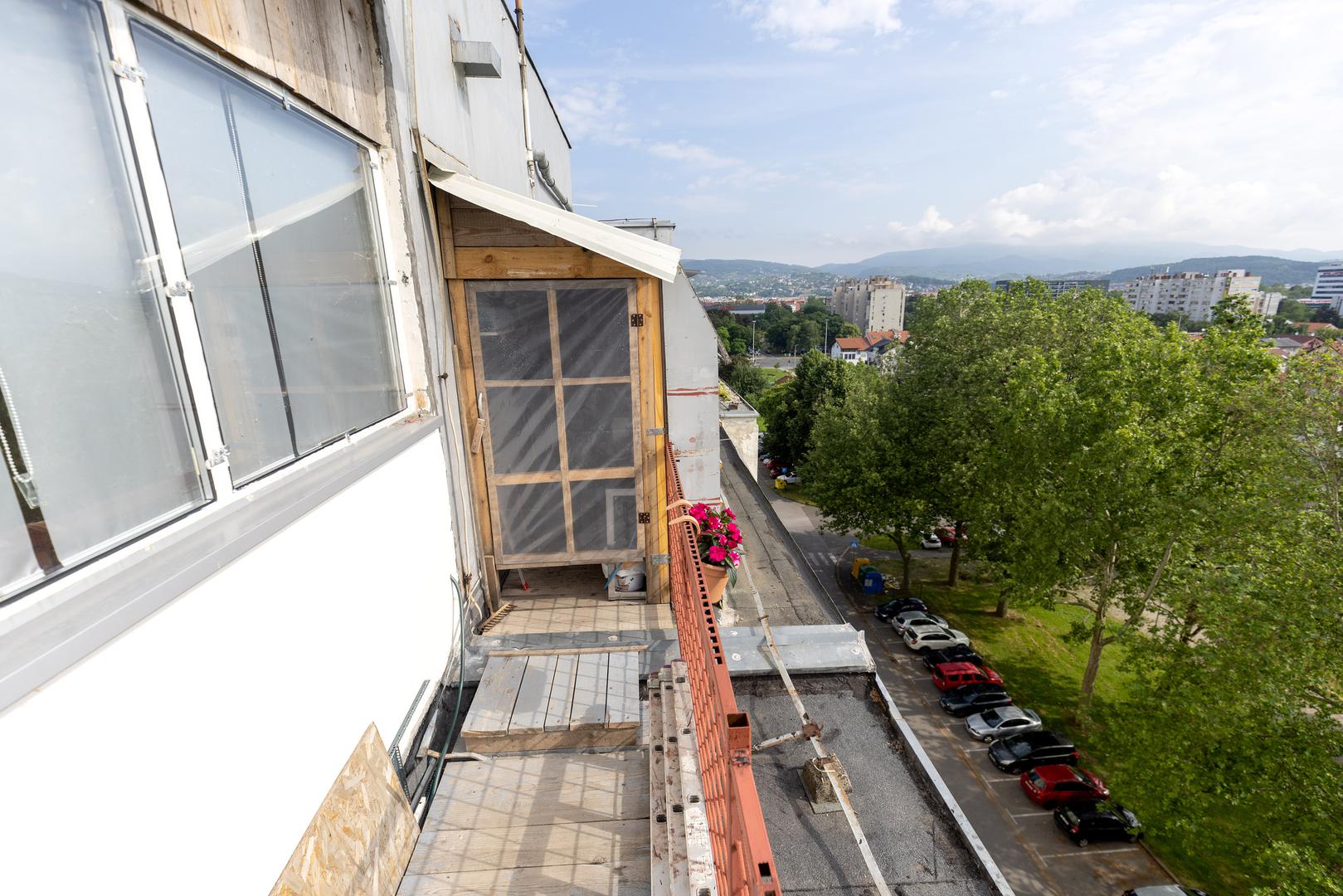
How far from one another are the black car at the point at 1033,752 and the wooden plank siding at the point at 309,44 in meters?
18.5

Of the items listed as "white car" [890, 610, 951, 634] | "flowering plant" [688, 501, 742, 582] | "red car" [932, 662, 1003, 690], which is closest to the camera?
"flowering plant" [688, 501, 742, 582]

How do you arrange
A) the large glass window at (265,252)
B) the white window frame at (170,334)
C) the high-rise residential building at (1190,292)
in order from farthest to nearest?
the high-rise residential building at (1190,292)
the large glass window at (265,252)
the white window frame at (170,334)

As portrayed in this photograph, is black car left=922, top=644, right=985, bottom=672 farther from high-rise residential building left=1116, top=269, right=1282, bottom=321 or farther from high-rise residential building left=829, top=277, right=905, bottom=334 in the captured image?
high-rise residential building left=1116, top=269, right=1282, bottom=321

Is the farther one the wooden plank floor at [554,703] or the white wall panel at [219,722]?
the wooden plank floor at [554,703]

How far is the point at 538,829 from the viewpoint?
320cm

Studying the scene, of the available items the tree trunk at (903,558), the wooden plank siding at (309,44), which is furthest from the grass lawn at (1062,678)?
the wooden plank siding at (309,44)

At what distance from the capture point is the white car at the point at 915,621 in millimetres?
20250

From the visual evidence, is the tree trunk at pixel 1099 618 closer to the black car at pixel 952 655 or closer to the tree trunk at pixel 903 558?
the black car at pixel 952 655

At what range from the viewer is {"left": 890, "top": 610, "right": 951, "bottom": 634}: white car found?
2025cm

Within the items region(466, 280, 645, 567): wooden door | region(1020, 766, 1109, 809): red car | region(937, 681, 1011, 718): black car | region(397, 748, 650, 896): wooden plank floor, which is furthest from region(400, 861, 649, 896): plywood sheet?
region(937, 681, 1011, 718): black car

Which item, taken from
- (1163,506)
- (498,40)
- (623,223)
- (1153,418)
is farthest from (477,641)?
(1153,418)

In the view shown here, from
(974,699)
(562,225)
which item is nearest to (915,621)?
(974,699)

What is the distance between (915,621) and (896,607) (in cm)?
156

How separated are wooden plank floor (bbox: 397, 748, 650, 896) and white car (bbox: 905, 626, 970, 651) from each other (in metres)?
18.8
